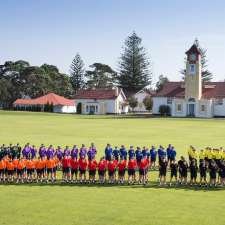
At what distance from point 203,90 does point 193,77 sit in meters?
4.03

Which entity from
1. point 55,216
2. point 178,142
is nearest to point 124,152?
point 55,216

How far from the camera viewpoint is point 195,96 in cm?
7806

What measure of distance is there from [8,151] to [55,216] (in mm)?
9734

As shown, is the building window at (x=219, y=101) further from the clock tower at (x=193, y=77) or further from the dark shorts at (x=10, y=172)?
the dark shorts at (x=10, y=172)

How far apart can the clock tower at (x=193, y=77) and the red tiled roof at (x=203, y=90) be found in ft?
5.36

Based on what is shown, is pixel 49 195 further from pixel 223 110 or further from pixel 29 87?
pixel 29 87

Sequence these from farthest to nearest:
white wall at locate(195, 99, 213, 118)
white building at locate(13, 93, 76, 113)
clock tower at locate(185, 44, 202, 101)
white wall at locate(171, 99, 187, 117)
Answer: white building at locate(13, 93, 76, 113) → white wall at locate(171, 99, 187, 117) → clock tower at locate(185, 44, 202, 101) → white wall at locate(195, 99, 213, 118)

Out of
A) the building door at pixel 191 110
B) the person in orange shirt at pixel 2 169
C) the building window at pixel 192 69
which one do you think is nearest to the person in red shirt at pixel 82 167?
the person in orange shirt at pixel 2 169

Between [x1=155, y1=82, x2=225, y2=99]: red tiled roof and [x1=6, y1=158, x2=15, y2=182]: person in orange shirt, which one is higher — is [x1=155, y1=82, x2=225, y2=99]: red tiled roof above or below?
above

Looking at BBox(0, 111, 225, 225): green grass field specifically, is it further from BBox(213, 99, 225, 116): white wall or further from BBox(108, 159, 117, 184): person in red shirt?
BBox(213, 99, 225, 116): white wall

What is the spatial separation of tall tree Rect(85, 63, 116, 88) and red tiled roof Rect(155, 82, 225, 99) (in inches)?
2188

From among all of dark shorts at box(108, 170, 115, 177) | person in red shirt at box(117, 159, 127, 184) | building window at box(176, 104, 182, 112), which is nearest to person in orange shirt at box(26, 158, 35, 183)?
dark shorts at box(108, 170, 115, 177)

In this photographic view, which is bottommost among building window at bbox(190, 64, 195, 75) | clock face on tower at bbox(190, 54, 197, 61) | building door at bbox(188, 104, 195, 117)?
building door at bbox(188, 104, 195, 117)

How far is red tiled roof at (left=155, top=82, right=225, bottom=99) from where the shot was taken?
→ 78750 millimetres
